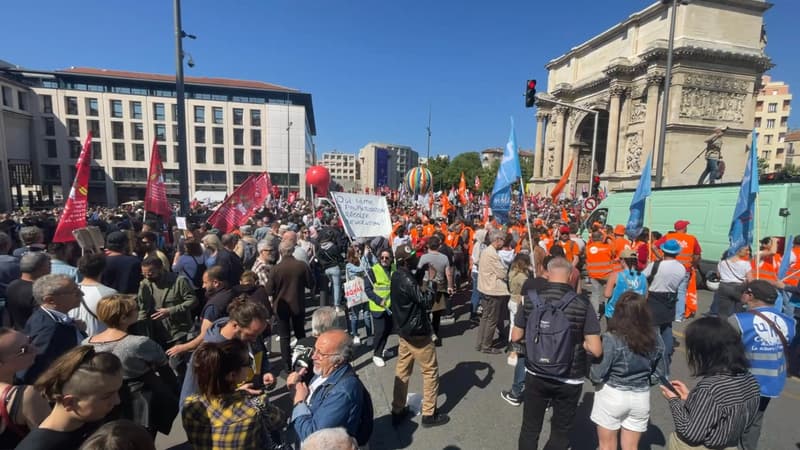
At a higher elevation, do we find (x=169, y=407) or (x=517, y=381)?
(x=169, y=407)

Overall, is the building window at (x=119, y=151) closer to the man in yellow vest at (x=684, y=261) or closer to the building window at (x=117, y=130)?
the building window at (x=117, y=130)

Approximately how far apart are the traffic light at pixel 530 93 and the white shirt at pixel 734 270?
8743 millimetres

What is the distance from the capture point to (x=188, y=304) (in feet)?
13.0

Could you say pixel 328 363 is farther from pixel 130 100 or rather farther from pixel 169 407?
pixel 130 100

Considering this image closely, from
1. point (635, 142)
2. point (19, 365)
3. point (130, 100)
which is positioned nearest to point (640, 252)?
point (19, 365)

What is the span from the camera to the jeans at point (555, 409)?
2.85 metres

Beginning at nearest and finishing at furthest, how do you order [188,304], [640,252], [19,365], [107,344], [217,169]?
[19,365] → [107,344] → [188,304] → [640,252] → [217,169]

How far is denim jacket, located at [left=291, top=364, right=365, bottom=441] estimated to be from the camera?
6.38ft

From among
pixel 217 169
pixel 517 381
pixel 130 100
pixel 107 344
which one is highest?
pixel 130 100

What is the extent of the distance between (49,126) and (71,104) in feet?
12.9

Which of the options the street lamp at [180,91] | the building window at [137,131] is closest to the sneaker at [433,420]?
the street lamp at [180,91]

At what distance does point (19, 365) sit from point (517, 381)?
161 inches

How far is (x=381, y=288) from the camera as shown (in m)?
5.05

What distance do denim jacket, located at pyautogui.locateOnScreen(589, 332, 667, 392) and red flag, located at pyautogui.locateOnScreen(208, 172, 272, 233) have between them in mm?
6416
